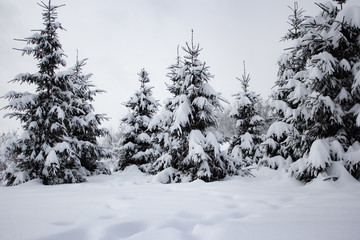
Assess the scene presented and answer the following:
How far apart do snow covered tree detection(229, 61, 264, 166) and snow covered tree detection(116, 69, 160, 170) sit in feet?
19.2

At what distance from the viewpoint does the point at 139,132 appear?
14.6m

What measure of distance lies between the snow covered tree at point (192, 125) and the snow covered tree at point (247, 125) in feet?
22.1

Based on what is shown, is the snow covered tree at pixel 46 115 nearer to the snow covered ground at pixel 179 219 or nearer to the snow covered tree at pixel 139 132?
the snow covered tree at pixel 139 132

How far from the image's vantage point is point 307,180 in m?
5.73

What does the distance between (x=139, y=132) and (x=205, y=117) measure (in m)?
8.18

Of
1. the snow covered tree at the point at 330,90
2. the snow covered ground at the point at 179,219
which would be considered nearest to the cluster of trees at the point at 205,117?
the snow covered tree at the point at 330,90

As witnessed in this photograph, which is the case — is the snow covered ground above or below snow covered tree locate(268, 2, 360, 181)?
below

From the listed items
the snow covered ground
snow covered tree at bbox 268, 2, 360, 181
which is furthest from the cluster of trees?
the snow covered ground

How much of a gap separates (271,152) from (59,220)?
36.3 ft

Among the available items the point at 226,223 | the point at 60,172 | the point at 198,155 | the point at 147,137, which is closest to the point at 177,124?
the point at 198,155

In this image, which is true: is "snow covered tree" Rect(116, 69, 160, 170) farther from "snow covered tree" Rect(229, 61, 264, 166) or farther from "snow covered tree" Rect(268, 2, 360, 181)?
"snow covered tree" Rect(268, 2, 360, 181)

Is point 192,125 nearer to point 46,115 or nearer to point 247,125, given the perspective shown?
point 46,115

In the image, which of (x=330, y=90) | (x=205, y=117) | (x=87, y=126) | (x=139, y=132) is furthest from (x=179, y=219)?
(x=139, y=132)

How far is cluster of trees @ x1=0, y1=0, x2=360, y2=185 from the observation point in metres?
5.57
